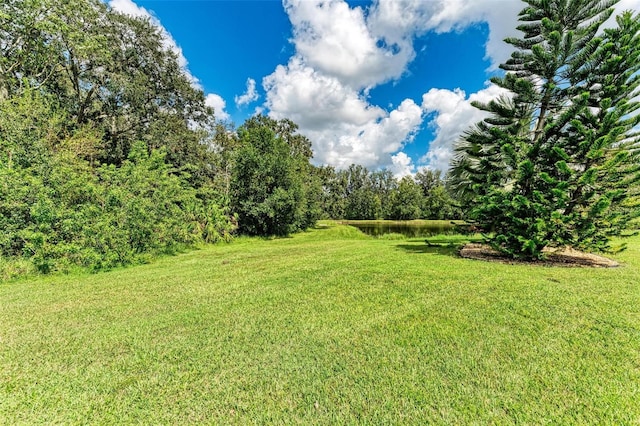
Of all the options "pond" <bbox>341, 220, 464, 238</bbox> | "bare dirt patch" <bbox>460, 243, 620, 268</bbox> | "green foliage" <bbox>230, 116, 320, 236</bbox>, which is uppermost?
"green foliage" <bbox>230, 116, 320, 236</bbox>

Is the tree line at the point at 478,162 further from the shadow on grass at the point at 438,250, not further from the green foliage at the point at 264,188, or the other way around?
the green foliage at the point at 264,188

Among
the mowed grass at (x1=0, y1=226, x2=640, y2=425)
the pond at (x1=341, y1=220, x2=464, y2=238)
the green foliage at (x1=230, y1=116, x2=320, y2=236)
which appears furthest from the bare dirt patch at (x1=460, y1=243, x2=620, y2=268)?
the green foliage at (x1=230, y1=116, x2=320, y2=236)

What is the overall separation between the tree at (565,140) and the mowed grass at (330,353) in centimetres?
197

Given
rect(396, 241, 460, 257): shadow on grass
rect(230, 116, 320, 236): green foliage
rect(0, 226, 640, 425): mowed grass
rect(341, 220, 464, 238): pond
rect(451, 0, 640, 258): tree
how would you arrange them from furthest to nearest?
rect(341, 220, 464, 238): pond, rect(230, 116, 320, 236): green foliage, rect(396, 241, 460, 257): shadow on grass, rect(451, 0, 640, 258): tree, rect(0, 226, 640, 425): mowed grass

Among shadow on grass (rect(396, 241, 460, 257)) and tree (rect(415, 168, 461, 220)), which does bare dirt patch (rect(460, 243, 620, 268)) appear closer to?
shadow on grass (rect(396, 241, 460, 257))

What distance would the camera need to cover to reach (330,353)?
2.81 metres

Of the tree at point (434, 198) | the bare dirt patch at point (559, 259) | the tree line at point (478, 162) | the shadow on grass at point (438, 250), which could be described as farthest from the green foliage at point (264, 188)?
the tree at point (434, 198)

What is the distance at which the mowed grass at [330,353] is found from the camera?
206cm

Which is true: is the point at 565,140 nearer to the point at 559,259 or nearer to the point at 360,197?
the point at 559,259

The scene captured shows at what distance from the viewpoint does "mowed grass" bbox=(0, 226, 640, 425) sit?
2.06 meters

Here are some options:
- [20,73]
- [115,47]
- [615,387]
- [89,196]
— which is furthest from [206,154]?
[615,387]

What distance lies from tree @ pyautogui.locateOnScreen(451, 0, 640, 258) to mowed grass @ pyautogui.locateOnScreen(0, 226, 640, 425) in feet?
6.47

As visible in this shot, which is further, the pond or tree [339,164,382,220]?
tree [339,164,382,220]

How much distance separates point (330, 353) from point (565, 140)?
8.65 meters
